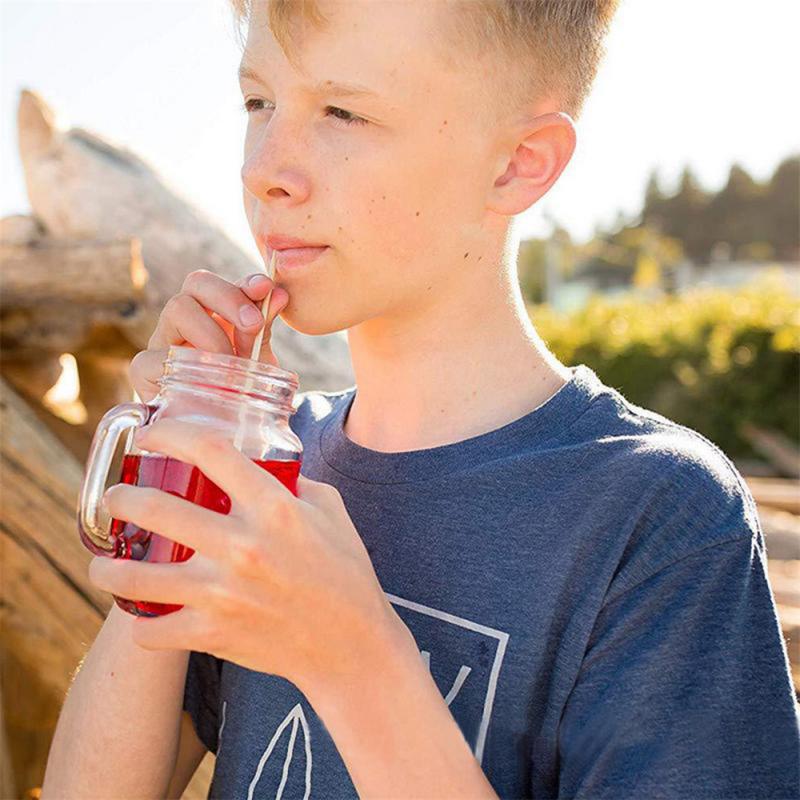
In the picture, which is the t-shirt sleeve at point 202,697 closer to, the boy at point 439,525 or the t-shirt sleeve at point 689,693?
the boy at point 439,525

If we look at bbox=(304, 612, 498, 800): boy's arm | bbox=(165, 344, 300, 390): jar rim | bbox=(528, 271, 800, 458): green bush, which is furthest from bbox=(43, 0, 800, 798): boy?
bbox=(528, 271, 800, 458): green bush

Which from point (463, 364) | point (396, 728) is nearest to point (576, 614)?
point (396, 728)

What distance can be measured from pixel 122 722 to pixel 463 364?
2.53 ft

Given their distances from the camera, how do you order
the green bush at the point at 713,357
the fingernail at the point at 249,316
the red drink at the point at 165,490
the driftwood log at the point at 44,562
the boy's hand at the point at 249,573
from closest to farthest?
1. the boy's hand at the point at 249,573
2. the red drink at the point at 165,490
3. the fingernail at the point at 249,316
4. the driftwood log at the point at 44,562
5. the green bush at the point at 713,357

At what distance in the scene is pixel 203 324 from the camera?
1.58 meters

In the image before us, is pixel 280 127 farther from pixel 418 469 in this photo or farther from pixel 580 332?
pixel 580 332

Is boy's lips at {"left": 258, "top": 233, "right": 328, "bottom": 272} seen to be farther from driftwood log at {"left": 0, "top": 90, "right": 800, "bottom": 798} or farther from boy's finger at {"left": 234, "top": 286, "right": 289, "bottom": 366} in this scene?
driftwood log at {"left": 0, "top": 90, "right": 800, "bottom": 798}

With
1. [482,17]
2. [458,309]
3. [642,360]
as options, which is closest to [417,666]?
[458,309]

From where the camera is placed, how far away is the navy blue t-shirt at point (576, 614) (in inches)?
49.0

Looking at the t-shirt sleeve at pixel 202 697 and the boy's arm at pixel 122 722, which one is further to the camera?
the t-shirt sleeve at pixel 202 697

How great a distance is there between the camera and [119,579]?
108 cm

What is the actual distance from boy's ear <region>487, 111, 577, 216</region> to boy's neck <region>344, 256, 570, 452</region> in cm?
12

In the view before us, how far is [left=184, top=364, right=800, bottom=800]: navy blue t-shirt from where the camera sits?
1244mm

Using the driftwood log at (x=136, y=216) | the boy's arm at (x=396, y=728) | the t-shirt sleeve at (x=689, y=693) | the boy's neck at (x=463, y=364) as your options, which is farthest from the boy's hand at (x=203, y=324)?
the driftwood log at (x=136, y=216)
